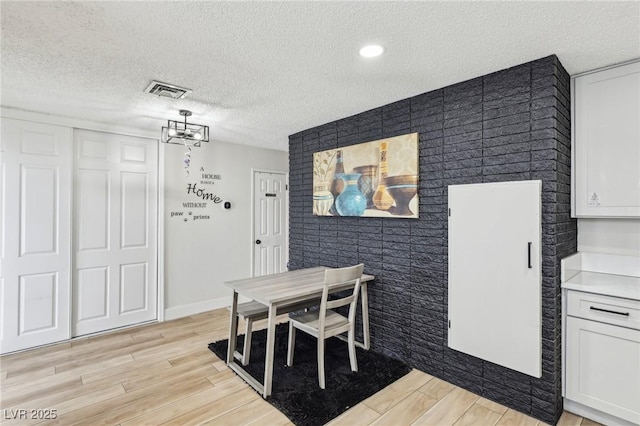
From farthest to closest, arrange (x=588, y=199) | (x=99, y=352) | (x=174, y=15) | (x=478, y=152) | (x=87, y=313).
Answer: (x=87, y=313)
(x=99, y=352)
(x=478, y=152)
(x=588, y=199)
(x=174, y=15)

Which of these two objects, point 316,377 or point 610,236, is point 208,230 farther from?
point 610,236

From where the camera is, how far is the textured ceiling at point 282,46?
5.36 ft

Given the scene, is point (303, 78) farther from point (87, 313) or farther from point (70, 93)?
point (87, 313)

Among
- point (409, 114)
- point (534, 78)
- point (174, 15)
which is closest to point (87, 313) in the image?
point (174, 15)

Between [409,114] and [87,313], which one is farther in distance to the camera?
[87,313]

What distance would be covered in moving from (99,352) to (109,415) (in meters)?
1.25

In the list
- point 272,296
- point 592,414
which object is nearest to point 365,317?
point 272,296

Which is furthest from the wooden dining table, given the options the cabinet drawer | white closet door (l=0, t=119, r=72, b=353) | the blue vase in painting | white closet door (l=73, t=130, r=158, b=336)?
white closet door (l=0, t=119, r=72, b=353)

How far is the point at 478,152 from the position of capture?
8.05ft

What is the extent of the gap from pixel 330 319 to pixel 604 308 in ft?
6.12

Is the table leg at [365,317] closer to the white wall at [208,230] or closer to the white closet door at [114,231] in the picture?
the white wall at [208,230]

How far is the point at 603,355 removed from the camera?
2.05 metres

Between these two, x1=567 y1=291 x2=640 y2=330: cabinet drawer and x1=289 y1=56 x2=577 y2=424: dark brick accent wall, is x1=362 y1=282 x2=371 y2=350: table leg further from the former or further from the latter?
x1=567 y1=291 x2=640 y2=330: cabinet drawer

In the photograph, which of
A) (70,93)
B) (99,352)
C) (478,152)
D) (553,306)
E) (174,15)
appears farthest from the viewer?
(99,352)
